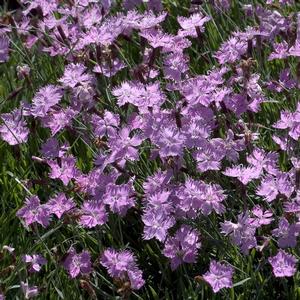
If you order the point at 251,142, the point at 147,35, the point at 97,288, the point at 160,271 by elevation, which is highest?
the point at 147,35

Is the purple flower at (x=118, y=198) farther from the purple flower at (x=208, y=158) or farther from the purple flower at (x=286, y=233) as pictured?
the purple flower at (x=286, y=233)

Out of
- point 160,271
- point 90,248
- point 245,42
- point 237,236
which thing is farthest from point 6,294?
point 245,42

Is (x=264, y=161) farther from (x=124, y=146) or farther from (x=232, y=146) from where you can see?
(x=124, y=146)

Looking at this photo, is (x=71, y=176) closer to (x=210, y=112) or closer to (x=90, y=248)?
(x=90, y=248)

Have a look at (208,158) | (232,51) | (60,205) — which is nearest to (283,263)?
(208,158)

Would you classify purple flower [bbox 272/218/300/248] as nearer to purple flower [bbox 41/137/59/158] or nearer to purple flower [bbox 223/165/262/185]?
purple flower [bbox 223/165/262/185]

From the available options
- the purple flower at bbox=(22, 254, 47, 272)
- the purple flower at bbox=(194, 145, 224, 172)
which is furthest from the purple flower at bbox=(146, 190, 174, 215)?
the purple flower at bbox=(22, 254, 47, 272)

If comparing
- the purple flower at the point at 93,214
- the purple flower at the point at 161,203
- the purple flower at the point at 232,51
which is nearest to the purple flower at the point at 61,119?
the purple flower at the point at 93,214
